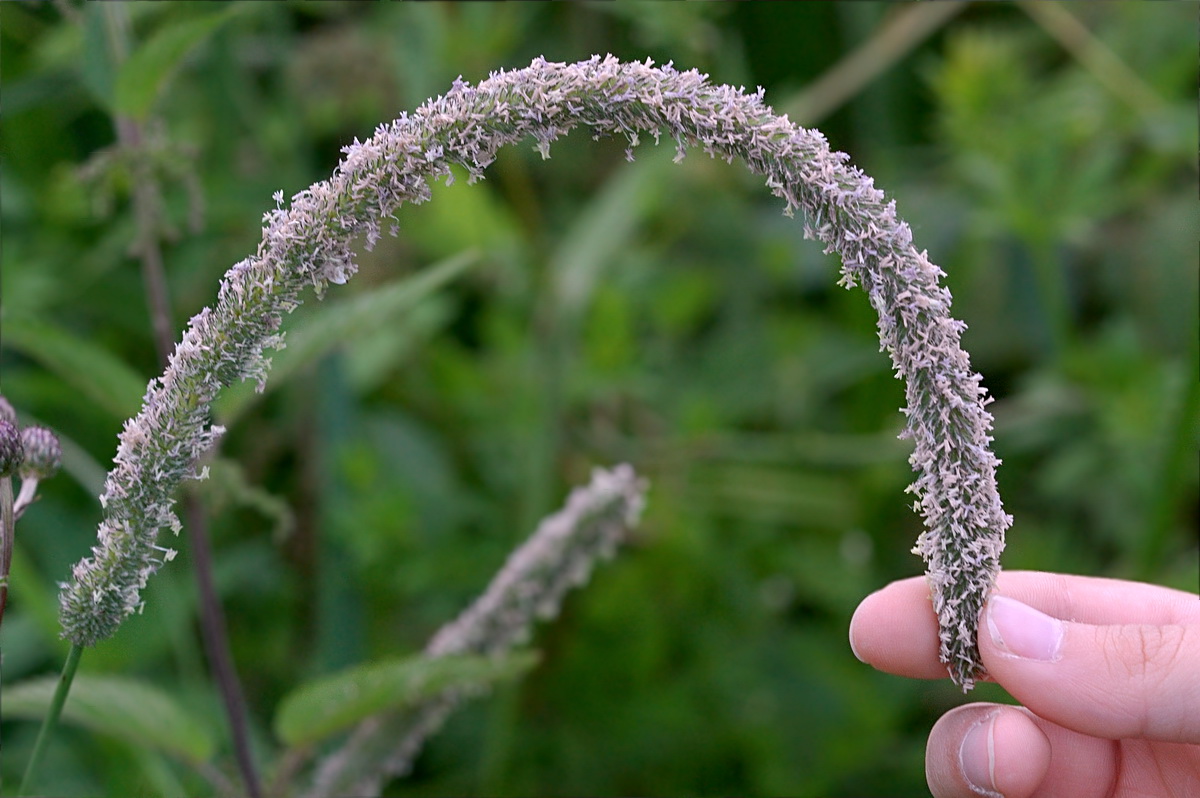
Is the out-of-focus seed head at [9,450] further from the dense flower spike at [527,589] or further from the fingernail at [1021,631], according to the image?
the fingernail at [1021,631]

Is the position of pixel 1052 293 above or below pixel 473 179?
above

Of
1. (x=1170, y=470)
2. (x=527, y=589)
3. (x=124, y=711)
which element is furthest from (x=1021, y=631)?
(x=124, y=711)

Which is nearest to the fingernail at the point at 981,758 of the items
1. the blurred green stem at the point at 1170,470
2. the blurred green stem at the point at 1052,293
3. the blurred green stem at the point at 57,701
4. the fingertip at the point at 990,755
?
the fingertip at the point at 990,755

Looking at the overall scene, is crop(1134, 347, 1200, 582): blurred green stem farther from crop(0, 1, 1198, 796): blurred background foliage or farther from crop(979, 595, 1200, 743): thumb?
crop(979, 595, 1200, 743): thumb

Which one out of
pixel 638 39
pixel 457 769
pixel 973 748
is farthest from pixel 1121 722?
pixel 638 39

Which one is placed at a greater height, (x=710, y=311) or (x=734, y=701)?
(x=710, y=311)

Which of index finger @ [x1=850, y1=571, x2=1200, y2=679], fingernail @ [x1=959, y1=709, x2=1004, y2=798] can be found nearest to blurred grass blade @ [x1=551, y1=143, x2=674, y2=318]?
index finger @ [x1=850, y1=571, x2=1200, y2=679]

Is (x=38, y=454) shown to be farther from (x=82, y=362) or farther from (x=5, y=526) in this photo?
(x=82, y=362)

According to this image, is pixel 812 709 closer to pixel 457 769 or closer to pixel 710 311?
pixel 457 769
